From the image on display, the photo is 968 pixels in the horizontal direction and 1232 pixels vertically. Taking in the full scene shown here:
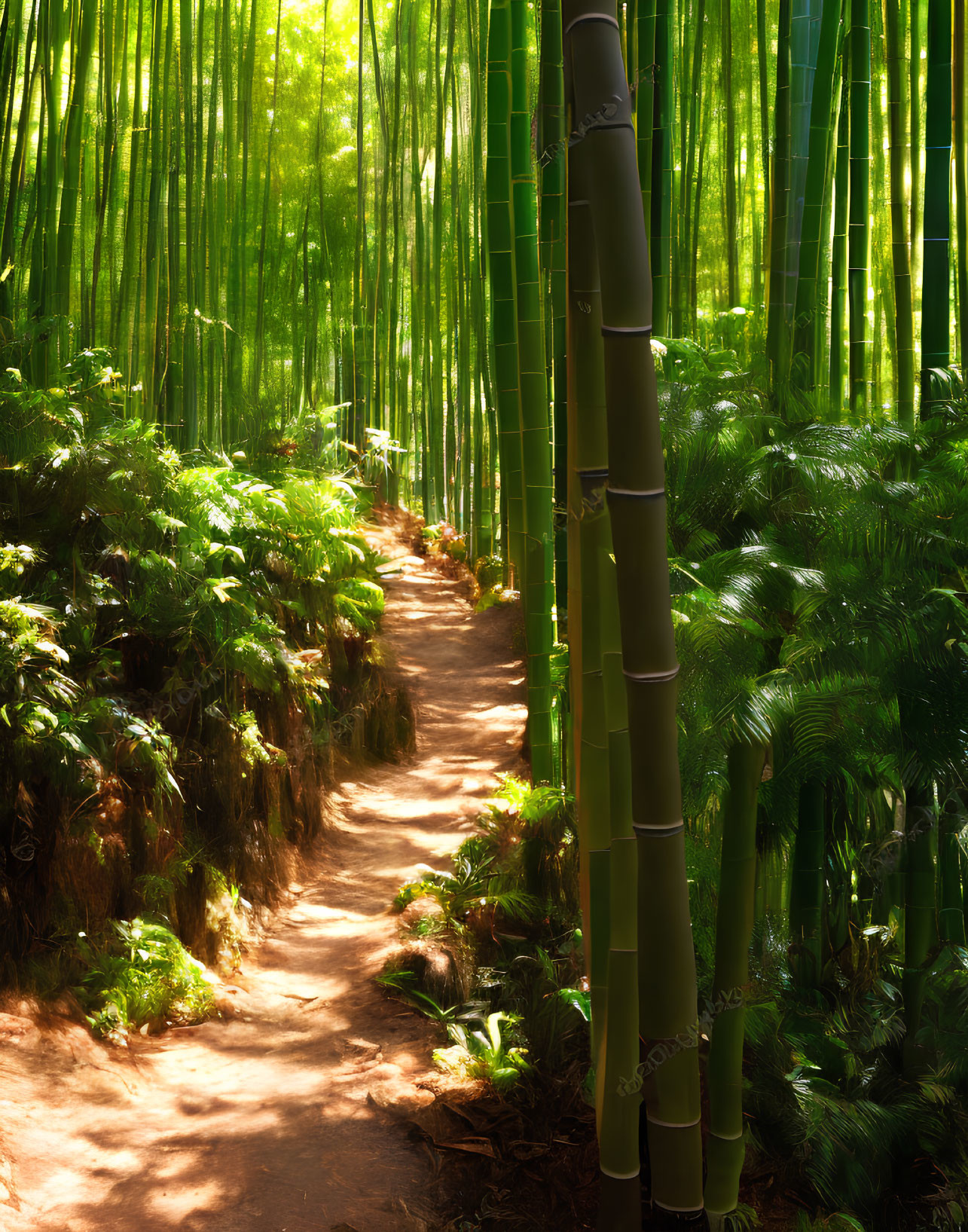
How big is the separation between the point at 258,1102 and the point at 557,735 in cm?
238

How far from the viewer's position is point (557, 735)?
188 inches

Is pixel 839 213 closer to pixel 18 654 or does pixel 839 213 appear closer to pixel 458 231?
pixel 18 654

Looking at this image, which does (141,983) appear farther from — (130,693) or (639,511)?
(639,511)

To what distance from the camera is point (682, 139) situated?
162 inches

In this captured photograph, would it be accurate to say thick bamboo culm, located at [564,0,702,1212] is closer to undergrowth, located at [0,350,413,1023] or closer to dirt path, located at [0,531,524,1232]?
dirt path, located at [0,531,524,1232]

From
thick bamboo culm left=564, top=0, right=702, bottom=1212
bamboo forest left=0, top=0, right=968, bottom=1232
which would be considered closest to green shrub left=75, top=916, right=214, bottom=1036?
bamboo forest left=0, top=0, right=968, bottom=1232

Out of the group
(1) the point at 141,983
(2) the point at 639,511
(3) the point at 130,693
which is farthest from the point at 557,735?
(2) the point at 639,511

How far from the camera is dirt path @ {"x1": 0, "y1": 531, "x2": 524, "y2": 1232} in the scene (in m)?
2.33

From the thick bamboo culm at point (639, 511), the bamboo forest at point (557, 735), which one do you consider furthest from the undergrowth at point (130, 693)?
the thick bamboo culm at point (639, 511)

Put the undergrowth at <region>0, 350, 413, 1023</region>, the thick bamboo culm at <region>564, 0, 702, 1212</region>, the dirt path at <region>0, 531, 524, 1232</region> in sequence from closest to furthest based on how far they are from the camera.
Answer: the thick bamboo culm at <region>564, 0, 702, 1212</region>, the dirt path at <region>0, 531, 524, 1232</region>, the undergrowth at <region>0, 350, 413, 1023</region>

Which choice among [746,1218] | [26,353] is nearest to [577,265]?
[746,1218]

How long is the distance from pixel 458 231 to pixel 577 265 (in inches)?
245

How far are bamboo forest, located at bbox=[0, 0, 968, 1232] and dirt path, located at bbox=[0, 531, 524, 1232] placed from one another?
16 mm

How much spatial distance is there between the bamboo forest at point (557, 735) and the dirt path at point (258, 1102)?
16 mm
